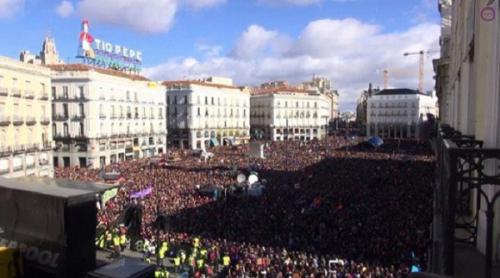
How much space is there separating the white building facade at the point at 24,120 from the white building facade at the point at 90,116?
11.0 m

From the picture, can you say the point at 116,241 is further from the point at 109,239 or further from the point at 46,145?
the point at 46,145

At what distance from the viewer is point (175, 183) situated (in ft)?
115

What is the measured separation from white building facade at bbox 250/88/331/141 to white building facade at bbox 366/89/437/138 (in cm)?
1993

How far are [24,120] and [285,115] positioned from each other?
2702 inches

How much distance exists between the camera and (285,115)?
338ft

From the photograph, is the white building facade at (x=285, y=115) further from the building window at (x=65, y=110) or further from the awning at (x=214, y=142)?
the building window at (x=65, y=110)

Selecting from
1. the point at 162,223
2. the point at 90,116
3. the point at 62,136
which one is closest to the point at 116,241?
the point at 162,223

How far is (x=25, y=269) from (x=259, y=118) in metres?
96.8

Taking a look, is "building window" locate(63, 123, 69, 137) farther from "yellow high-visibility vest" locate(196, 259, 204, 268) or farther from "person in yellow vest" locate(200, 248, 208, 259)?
"yellow high-visibility vest" locate(196, 259, 204, 268)

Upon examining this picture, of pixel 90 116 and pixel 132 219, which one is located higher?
pixel 90 116

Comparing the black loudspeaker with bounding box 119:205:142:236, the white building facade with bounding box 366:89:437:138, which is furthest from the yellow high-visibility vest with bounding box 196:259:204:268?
the white building facade with bounding box 366:89:437:138

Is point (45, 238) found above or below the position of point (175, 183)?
above

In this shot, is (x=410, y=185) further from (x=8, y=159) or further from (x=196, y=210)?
(x=8, y=159)

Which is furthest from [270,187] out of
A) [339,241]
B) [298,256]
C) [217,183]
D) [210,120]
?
[210,120]
